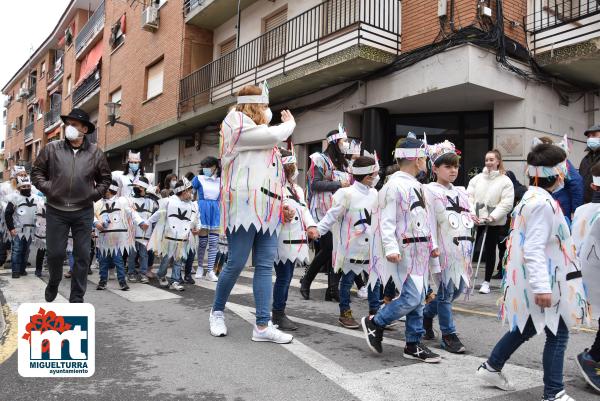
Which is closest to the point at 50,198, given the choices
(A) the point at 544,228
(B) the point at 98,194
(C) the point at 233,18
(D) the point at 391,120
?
(B) the point at 98,194

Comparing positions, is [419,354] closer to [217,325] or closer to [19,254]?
[217,325]

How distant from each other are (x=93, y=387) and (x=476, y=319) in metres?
3.55

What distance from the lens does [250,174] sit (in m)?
3.93

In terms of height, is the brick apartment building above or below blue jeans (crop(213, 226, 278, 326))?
above

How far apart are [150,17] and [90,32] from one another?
10.1 meters

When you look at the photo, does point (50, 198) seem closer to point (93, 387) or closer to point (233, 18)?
point (93, 387)

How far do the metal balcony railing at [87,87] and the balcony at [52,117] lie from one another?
4610mm

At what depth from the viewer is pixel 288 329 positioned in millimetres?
4461

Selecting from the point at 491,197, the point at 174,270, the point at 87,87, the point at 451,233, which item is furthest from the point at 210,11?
the point at 451,233

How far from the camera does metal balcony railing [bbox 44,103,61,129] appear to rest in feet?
108

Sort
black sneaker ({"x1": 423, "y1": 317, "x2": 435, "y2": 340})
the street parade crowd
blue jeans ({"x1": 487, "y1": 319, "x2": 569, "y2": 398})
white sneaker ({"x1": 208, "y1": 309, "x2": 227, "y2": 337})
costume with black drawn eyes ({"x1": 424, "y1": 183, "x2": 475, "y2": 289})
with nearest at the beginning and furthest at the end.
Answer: blue jeans ({"x1": 487, "y1": 319, "x2": 569, "y2": 398}), the street parade crowd, costume with black drawn eyes ({"x1": 424, "y1": 183, "x2": 475, "y2": 289}), white sneaker ({"x1": 208, "y1": 309, "x2": 227, "y2": 337}), black sneaker ({"x1": 423, "y1": 317, "x2": 435, "y2": 340})

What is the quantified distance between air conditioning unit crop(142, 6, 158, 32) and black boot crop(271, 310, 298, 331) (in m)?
17.0

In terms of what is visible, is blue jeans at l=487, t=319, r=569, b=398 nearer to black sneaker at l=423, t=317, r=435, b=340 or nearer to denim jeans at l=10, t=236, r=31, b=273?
black sneaker at l=423, t=317, r=435, b=340

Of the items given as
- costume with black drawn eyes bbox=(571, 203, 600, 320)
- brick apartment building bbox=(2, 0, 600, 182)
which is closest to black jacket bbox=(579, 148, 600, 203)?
brick apartment building bbox=(2, 0, 600, 182)
